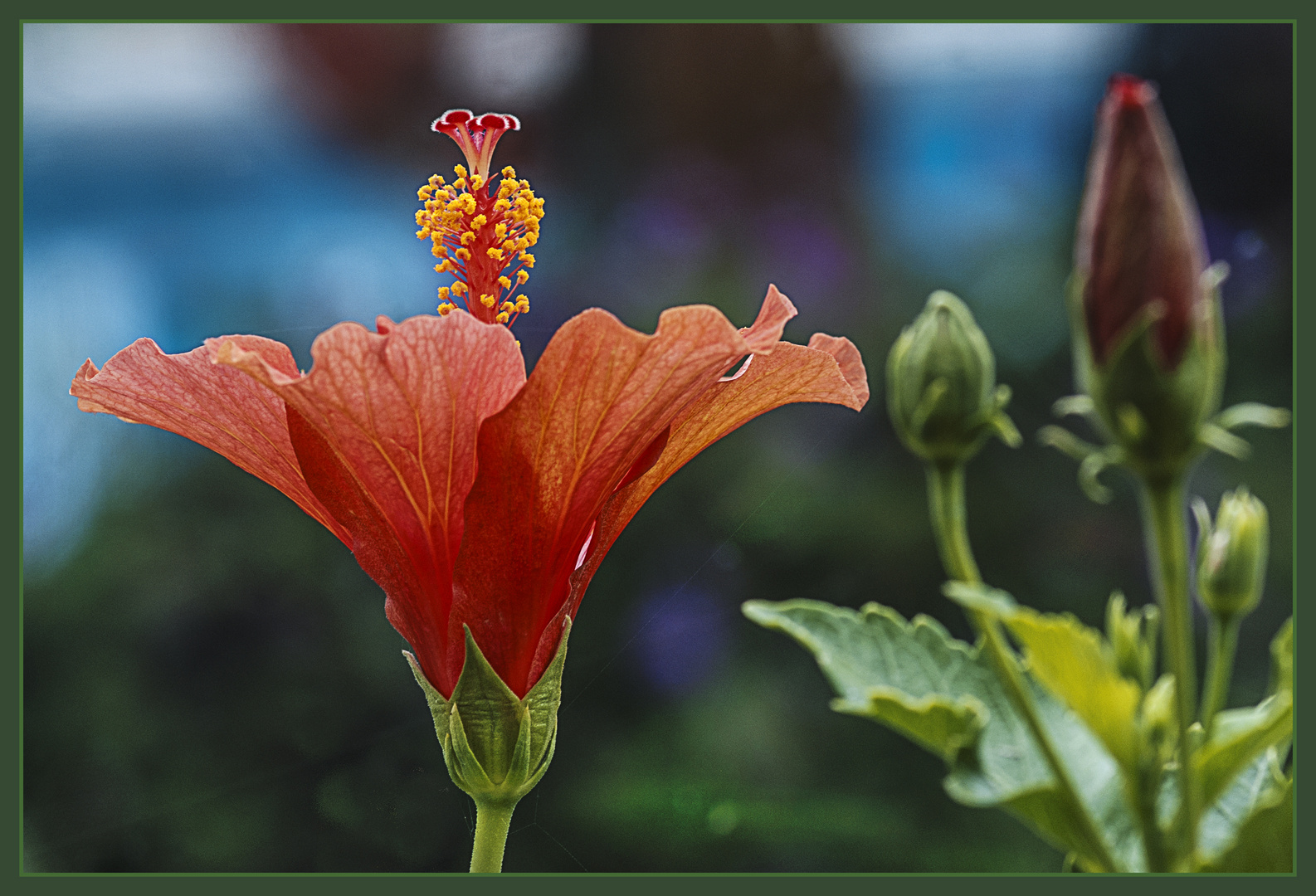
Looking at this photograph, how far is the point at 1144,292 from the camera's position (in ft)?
0.75

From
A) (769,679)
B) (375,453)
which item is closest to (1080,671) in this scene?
(375,453)

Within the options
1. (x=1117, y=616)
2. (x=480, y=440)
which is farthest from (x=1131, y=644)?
(x=480, y=440)

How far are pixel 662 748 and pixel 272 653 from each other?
33 cm

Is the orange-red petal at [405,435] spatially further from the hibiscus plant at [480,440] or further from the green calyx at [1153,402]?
the green calyx at [1153,402]

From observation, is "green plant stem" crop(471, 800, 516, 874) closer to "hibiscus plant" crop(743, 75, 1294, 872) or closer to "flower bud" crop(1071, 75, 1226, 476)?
"hibiscus plant" crop(743, 75, 1294, 872)

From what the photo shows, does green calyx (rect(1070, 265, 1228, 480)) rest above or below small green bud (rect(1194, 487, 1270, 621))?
above

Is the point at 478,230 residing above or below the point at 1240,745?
above

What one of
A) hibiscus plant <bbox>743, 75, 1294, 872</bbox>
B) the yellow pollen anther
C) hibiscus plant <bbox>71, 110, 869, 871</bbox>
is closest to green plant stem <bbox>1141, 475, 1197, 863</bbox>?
hibiscus plant <bbox>743, 75, 1294, 872</bbox>

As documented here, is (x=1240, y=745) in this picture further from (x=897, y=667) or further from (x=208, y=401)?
(x=208, y=401)

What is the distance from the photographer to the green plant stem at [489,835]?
345 millimetres

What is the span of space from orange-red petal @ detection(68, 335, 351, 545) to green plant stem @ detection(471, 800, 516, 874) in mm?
104

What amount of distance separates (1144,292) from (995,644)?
101 mm

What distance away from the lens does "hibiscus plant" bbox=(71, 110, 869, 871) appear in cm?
32

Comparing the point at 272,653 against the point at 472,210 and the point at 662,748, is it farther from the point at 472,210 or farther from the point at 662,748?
the point at 472,210
